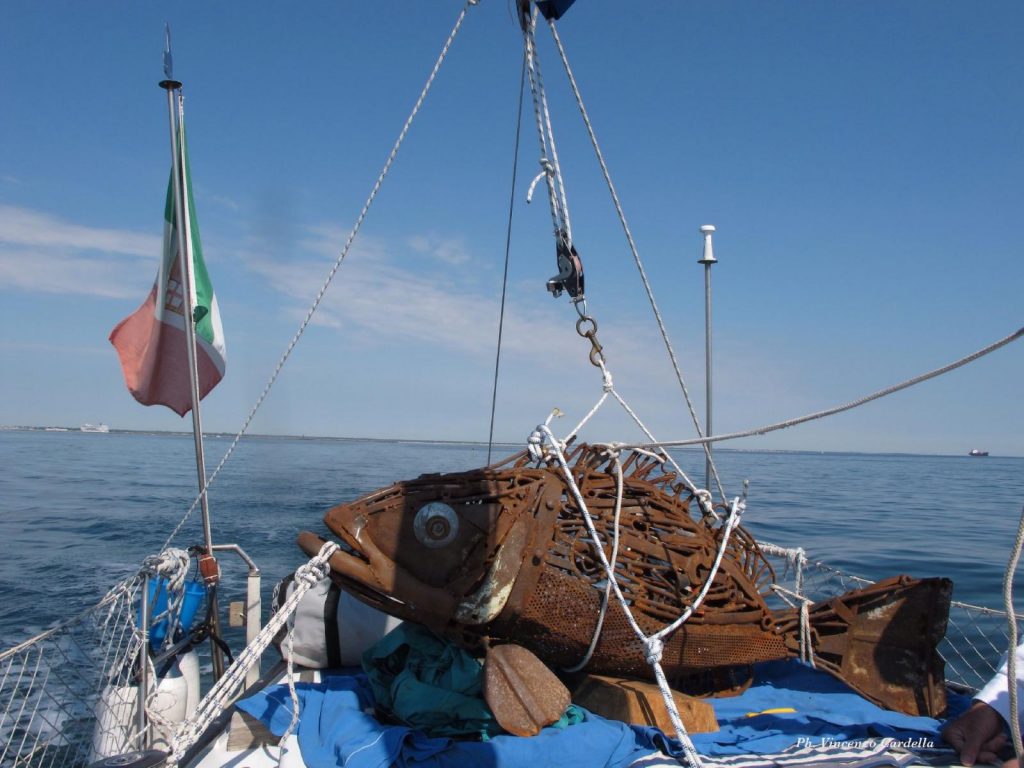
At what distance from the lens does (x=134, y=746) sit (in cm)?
402

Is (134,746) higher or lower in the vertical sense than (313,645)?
lower

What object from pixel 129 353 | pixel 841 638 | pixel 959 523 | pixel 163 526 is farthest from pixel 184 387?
pixel 959 523

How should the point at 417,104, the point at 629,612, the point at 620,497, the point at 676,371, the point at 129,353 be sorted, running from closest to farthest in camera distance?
the point at 629,612
the point at 620,497
the point at 417,104
the point at 676,371
the point at 129,353

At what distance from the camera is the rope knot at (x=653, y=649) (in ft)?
10.7

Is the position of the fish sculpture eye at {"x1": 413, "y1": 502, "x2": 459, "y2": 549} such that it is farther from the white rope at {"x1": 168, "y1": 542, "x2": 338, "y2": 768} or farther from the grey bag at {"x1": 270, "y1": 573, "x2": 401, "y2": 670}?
the grey bag at {"x1": 270, "y1": 573, "x2": 401, "y2": 670}

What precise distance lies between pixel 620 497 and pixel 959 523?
55.2 ft

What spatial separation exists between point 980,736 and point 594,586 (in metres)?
1.82

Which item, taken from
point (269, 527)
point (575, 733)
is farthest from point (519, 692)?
point (269, 527)

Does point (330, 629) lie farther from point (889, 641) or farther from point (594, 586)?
point (889, 641)

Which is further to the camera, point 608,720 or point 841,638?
point 841,638

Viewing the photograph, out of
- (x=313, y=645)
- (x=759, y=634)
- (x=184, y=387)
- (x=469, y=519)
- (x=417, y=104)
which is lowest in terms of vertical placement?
(x=313, y=645)

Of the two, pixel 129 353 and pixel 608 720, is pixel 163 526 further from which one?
pixel 608 720

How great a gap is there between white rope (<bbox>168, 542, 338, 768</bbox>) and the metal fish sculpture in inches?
4.1

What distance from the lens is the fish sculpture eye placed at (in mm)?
3496
